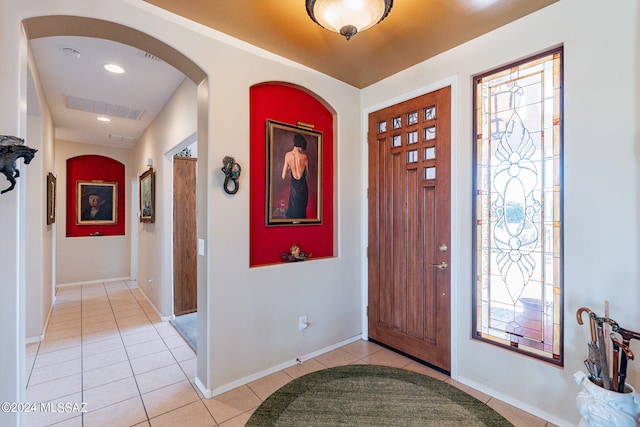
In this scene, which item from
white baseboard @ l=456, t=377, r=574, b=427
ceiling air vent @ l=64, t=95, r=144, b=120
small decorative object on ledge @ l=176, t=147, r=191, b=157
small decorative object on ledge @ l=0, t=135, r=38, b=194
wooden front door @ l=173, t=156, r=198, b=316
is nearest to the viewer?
small decorative object on ledge @ l=0, t=135, r=38, b=194

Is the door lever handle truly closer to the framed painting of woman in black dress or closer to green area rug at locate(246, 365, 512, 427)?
green area rug at locate(246, 365, 512, 427)

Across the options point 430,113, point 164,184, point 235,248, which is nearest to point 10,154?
point 235,248

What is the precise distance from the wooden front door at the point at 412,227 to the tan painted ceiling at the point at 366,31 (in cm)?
43

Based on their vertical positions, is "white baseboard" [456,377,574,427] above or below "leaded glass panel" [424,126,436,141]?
below

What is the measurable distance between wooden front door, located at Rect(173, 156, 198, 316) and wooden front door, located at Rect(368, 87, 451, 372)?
2.45 metres

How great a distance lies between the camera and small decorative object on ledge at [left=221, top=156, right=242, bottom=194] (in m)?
2.24

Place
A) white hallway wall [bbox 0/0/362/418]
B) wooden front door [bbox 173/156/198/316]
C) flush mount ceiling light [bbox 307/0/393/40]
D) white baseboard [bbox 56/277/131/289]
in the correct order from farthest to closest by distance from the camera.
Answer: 1. white baseboard [bbox 56/277/131/289]
2. wooden front door [bbox 173/156/198/316]
3. white hallway wall [bbox 0/0/362/418]
4. flush mount ceiling light [bbox 307/0/393/40]

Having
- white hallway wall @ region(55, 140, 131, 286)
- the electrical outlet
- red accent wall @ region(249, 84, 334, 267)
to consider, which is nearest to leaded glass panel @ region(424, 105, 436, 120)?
red accent wall @ region(249, 84, 334, 267)

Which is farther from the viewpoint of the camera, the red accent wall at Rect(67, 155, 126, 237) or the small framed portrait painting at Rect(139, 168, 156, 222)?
the red accent wall at Rect(67, 155, 126, 237)

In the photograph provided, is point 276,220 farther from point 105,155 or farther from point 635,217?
point 105,155

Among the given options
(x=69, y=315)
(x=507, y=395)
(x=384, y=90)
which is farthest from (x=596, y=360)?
(x=69, y=315)

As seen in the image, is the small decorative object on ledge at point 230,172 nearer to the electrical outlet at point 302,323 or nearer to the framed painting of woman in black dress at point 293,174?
the framed painting of woman in black dress at point 293,174

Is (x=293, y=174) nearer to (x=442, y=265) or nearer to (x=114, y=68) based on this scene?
(x=442, y=265)

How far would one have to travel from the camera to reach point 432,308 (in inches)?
102
